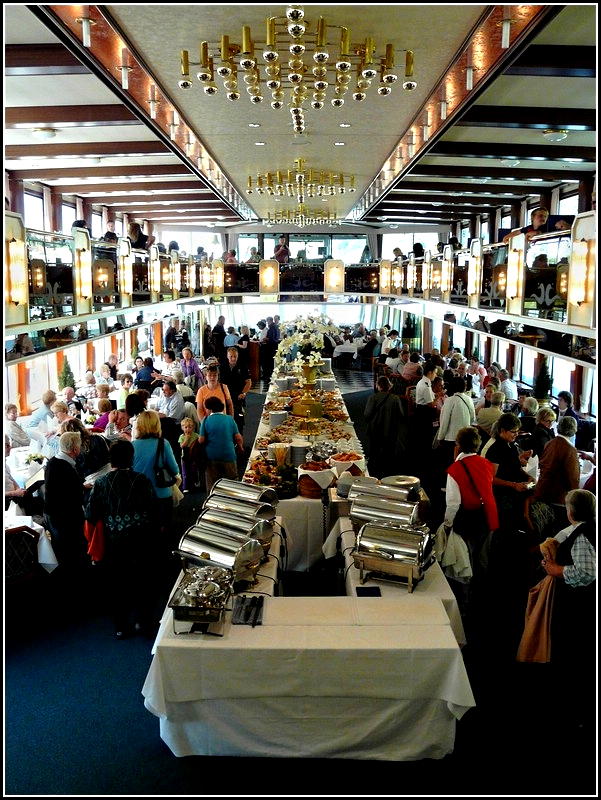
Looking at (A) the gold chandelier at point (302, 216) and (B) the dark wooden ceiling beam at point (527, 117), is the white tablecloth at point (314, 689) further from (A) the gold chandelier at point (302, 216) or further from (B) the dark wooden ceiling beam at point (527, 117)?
(A) the gold chandelier at point (302, 216)

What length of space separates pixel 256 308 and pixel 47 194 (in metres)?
14.7

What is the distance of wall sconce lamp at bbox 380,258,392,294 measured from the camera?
1526 cm

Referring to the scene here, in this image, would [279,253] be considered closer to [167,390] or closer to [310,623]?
[167,390]

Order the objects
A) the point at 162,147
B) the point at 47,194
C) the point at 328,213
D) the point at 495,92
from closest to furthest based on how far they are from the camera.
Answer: the point at 495,92 < the point at 162,147 < the point at 47,194 < the point at 328,213

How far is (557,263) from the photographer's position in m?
5.27

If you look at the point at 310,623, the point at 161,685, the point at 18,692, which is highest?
the point at 310,623

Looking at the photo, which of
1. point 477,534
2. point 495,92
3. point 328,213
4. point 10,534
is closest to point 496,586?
point 477,534

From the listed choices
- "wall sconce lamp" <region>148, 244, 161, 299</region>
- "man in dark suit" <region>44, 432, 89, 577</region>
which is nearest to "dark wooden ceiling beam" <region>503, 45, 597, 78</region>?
"man in dark suit" <region>44, 432, 89, 577</region>

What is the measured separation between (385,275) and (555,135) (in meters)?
7.99

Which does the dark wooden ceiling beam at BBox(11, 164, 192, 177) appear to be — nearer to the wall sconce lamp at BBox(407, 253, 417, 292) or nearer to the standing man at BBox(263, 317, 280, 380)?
the wall sconce lamp at BBox(407, 253, 417, 292)

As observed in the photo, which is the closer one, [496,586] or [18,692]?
[18,692]

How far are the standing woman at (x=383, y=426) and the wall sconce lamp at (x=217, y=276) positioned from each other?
23.3 ft

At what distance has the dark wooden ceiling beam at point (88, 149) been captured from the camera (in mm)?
8359

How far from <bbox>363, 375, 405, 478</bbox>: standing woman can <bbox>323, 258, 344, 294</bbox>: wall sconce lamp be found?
6.71 m
